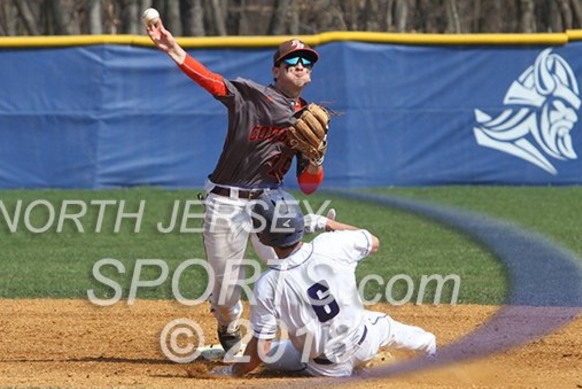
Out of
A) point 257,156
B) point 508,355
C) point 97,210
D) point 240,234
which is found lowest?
point 97,210

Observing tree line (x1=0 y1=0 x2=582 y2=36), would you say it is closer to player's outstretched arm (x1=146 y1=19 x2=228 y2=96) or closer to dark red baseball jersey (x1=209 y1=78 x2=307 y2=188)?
dark red baseball jersey (x1=209 y1=78 x2=307 y2=188)

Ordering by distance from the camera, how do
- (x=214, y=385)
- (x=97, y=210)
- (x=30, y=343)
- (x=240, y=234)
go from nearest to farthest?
(x=214, y=385) → (x=240, y=234) → (x=30, y=343) → (x=97, y=210)

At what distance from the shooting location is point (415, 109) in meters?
15.9

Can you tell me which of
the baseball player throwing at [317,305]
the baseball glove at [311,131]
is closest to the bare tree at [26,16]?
the baseball glove at [311,131]

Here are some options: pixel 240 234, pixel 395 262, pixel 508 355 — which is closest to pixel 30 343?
pixel 240 234

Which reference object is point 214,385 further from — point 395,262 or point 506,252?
point 506,252

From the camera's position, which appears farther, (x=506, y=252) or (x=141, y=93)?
(x=141, y=93)

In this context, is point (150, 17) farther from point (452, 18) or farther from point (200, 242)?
point (452, 18)

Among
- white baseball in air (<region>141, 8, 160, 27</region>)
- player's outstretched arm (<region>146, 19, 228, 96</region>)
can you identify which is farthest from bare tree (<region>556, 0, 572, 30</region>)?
white baseball in air (<region>141, 8, 160, 27</region>)

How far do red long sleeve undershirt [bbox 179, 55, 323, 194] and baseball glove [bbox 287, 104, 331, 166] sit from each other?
0.25 meters

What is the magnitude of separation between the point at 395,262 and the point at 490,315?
96.5 inches

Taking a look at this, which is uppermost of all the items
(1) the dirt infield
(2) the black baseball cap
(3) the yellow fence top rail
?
(2) the black baseball cap

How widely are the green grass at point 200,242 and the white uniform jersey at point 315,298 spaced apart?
3.29 meters

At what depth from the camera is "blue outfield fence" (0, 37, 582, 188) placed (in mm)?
15719
